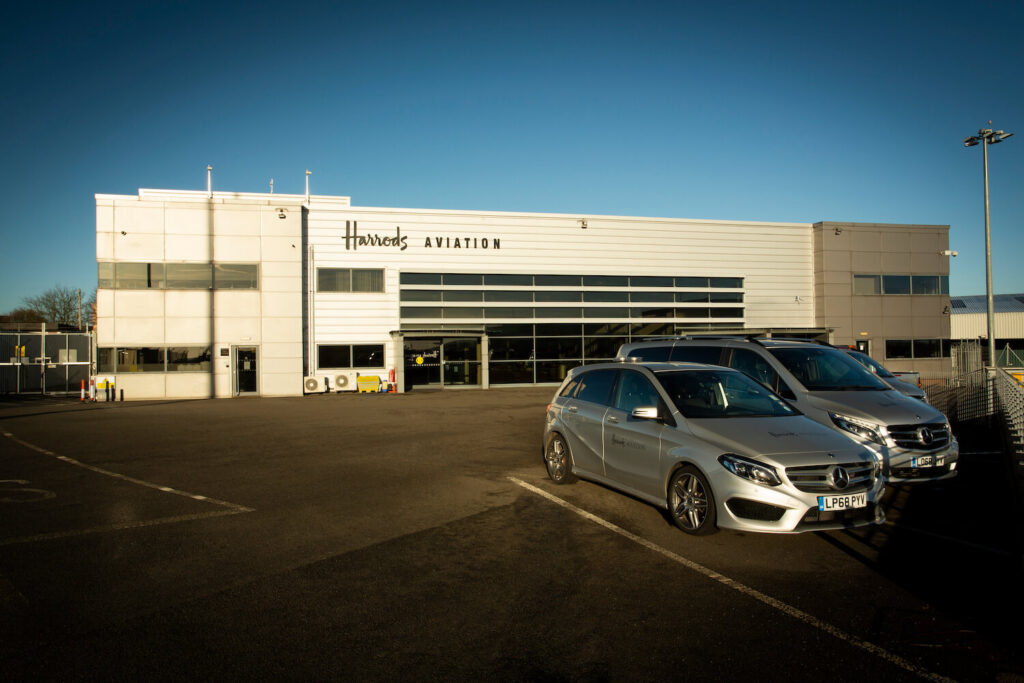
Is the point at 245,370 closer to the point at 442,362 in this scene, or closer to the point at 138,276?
the point at 138,276

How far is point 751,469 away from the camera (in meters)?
5.54

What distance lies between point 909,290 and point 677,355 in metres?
30.1

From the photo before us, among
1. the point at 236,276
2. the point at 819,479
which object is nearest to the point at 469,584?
the point at 819,479

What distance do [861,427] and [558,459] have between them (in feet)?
12.2

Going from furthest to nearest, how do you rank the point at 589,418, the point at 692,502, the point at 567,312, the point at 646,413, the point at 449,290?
the point at 567,312 → the point at 449,290 → the point at 589,418 → the point at 646,413 → the point at 692,502

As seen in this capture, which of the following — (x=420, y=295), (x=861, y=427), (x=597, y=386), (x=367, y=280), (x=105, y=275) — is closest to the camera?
(x=861, y=427)

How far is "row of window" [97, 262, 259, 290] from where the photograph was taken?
2662cm

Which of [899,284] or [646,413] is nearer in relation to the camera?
[646,413]

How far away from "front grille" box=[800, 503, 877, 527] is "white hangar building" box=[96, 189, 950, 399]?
24.5m

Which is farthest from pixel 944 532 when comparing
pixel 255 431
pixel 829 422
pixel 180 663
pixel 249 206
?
pixel 249 206

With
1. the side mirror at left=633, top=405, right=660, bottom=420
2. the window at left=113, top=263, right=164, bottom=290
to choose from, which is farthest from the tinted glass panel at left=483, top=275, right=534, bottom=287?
the side mirror at left=633, top=405, right=660, bottom=420

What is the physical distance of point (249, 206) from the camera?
27.7 m

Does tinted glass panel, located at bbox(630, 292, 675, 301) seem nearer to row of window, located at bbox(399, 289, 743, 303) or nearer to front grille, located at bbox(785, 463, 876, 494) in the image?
row of window, located at bbox(399, 289, 743, 303)

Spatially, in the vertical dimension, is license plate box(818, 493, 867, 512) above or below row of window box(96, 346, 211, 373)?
below
